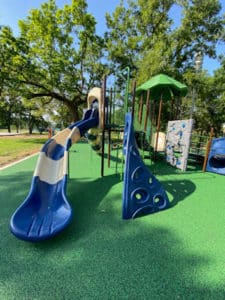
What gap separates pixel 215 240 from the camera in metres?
2.22

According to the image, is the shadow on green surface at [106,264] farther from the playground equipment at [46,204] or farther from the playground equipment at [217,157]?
the playground equipment at [217,157]

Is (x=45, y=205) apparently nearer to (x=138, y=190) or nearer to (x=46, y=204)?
(x=46, y=204)

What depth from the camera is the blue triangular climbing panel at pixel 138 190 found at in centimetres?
267

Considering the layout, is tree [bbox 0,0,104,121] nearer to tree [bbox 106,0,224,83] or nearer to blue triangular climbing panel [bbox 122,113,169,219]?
tree [bbox 106,0,224,83]

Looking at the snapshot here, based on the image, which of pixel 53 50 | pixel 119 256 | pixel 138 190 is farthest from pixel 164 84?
pixel 53 50

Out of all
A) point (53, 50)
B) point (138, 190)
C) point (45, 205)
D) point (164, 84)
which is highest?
point (53, 50)

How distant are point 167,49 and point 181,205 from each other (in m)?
11.2

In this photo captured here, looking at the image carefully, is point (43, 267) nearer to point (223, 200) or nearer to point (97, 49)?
point (223, 200)

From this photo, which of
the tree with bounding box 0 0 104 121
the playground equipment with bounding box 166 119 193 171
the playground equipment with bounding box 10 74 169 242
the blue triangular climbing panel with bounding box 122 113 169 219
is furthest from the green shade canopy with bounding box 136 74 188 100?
the tree with bounding box 0 0 104 121

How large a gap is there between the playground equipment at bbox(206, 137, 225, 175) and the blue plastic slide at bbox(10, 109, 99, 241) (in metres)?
4.50

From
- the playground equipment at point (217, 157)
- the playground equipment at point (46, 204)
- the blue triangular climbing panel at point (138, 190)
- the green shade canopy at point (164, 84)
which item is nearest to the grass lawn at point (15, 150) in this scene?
the playground equipment at point (46, 204)

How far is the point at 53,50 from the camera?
13.4 metres

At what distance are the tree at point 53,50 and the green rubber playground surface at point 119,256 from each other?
12.4 metres

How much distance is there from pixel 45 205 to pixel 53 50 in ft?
47.4
